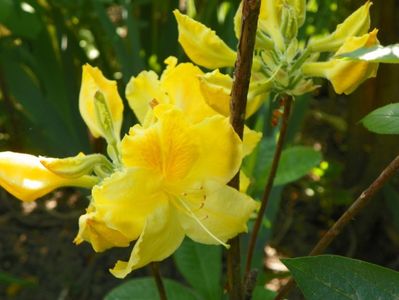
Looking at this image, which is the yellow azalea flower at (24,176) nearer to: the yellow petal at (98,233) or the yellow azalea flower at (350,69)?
the yellow petal at (98,233)

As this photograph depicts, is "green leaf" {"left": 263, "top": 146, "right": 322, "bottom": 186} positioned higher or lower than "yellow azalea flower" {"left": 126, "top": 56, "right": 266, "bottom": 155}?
lower

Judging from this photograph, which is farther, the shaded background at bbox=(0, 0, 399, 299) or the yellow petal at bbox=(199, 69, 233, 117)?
the shaded background at bbox=(0, 0, 399, 299)

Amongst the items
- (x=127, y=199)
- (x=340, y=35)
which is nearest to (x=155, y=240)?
(x=127, y=199)

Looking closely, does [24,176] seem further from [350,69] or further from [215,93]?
[350,69]

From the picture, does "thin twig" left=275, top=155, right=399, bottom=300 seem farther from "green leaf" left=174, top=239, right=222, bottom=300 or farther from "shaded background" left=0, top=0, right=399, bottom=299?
"shaded background" left=0, top=0, right=399, bottom=299

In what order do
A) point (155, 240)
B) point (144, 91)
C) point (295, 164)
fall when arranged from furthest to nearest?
point (295, 164), point (144, 91), point (155, 240)

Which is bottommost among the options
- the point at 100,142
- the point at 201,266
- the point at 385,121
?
the point at 100,142

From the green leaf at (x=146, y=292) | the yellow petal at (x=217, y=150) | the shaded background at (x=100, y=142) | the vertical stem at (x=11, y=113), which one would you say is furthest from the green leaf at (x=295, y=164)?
the vertical stem at (x=11, y=113)

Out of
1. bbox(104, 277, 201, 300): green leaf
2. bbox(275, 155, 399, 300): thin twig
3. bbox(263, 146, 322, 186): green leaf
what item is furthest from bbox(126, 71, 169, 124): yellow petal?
bbox(263, 146, 322, 186): green leaf
